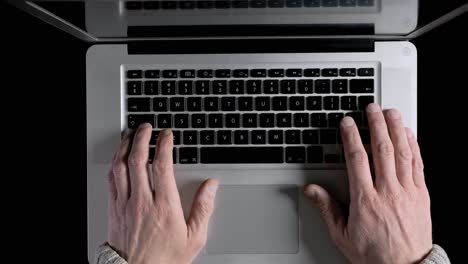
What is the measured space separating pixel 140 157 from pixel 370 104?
43cm

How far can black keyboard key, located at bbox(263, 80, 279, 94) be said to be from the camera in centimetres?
79

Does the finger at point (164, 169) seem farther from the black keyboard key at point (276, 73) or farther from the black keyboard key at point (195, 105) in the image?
the black keyboard key at point (276, 73)

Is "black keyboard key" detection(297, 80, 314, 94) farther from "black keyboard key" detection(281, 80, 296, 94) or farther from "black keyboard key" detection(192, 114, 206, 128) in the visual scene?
"black keyboard key" detection(192, 114, 206, 128)

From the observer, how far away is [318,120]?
2.57ft

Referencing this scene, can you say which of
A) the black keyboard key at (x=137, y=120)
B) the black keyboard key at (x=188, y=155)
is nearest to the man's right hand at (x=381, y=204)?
the black keyboard key at (x=188, y=155)

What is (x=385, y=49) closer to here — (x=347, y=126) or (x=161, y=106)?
(x=347, y=126)

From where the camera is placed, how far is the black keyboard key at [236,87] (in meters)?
0.79

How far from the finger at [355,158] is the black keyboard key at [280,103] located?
0.11 meters

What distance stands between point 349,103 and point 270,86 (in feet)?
0.49

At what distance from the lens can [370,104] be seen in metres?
0.78

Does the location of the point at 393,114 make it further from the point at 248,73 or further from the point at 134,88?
the point at 134,88

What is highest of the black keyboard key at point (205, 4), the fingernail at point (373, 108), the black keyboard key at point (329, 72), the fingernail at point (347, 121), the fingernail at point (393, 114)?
the black keyboard key at point (205, 4)

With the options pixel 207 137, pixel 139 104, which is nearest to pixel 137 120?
pixel 139 104

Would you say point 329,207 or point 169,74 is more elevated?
point 169,74
